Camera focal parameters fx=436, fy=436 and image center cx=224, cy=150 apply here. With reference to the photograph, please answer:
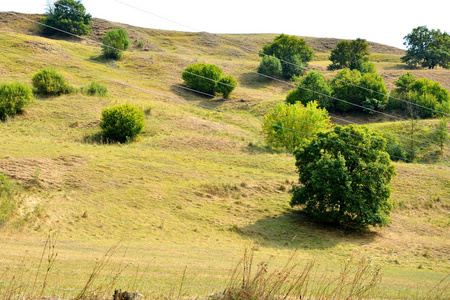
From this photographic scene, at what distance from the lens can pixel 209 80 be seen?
201ft

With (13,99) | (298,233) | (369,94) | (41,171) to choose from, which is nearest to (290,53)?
(369,94)

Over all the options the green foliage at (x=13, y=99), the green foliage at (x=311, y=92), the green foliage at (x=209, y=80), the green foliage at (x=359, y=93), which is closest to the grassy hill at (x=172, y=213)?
the green foliage at (x=13, y=99)

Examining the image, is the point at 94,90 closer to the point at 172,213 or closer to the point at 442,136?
the point at 172,213

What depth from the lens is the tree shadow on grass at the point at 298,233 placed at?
22047mm

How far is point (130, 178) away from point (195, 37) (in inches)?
3630

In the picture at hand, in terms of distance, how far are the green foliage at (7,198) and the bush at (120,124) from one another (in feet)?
50.3

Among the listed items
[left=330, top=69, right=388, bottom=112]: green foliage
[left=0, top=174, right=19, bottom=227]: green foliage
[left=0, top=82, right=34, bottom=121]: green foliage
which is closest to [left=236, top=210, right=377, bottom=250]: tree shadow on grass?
[left=0, top=174, right=19, bottom=227]: green foliage

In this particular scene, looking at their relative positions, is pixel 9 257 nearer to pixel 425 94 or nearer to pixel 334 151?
pixel 334 151

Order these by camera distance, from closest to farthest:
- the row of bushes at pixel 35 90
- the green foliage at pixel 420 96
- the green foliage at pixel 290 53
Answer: the row of bushes at pixel 35 90 < the green foliage at pixel 420 96 < the green foliage at pixel 290 53

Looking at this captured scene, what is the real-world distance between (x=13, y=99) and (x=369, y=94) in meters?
46.2

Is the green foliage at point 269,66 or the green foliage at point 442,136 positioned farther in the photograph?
the green foliage at point 269,66

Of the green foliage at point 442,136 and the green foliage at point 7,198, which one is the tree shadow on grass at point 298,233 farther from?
the green foliage at point 442,136

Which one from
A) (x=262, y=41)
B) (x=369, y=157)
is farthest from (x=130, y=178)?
(x=262, y=41)

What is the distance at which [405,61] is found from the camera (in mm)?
93875
